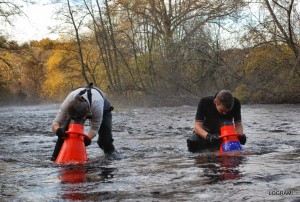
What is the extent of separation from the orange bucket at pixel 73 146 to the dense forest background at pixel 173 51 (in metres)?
15.5

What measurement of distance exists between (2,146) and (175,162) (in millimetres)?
4614

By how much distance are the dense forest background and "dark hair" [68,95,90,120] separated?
609 inches

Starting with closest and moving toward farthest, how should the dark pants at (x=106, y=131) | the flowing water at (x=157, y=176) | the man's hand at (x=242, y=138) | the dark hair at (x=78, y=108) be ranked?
1. the flowing water at (x=157, y=176)
2. the dark hair at (x=78, y=108)
3. the man's hand at (x=242, y=138)
4. the dark pants at (x=106, y=131)

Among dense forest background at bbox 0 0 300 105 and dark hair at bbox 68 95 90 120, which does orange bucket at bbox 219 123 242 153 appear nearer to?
dark hair at bbox 68 95 90 120

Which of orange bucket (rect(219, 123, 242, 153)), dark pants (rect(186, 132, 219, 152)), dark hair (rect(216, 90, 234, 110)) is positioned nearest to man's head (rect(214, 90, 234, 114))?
dark hair (rect(216, 90, 234, 110))

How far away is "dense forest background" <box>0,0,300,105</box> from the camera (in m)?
20.6

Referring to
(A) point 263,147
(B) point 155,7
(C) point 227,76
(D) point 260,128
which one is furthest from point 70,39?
(A) point 263,147

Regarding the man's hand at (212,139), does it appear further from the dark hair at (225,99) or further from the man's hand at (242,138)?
the dark hair at (225,99)

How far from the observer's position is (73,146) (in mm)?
5773

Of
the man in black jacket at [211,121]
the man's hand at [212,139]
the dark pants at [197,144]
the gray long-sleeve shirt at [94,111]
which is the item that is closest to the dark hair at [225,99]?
the man in black jacket at [211,121]

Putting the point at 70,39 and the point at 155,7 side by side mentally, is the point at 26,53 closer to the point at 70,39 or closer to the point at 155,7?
the point at 155,7

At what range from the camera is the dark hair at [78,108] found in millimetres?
5703

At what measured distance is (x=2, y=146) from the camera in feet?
29.7

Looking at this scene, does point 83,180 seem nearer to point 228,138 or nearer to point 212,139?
point 212,139
